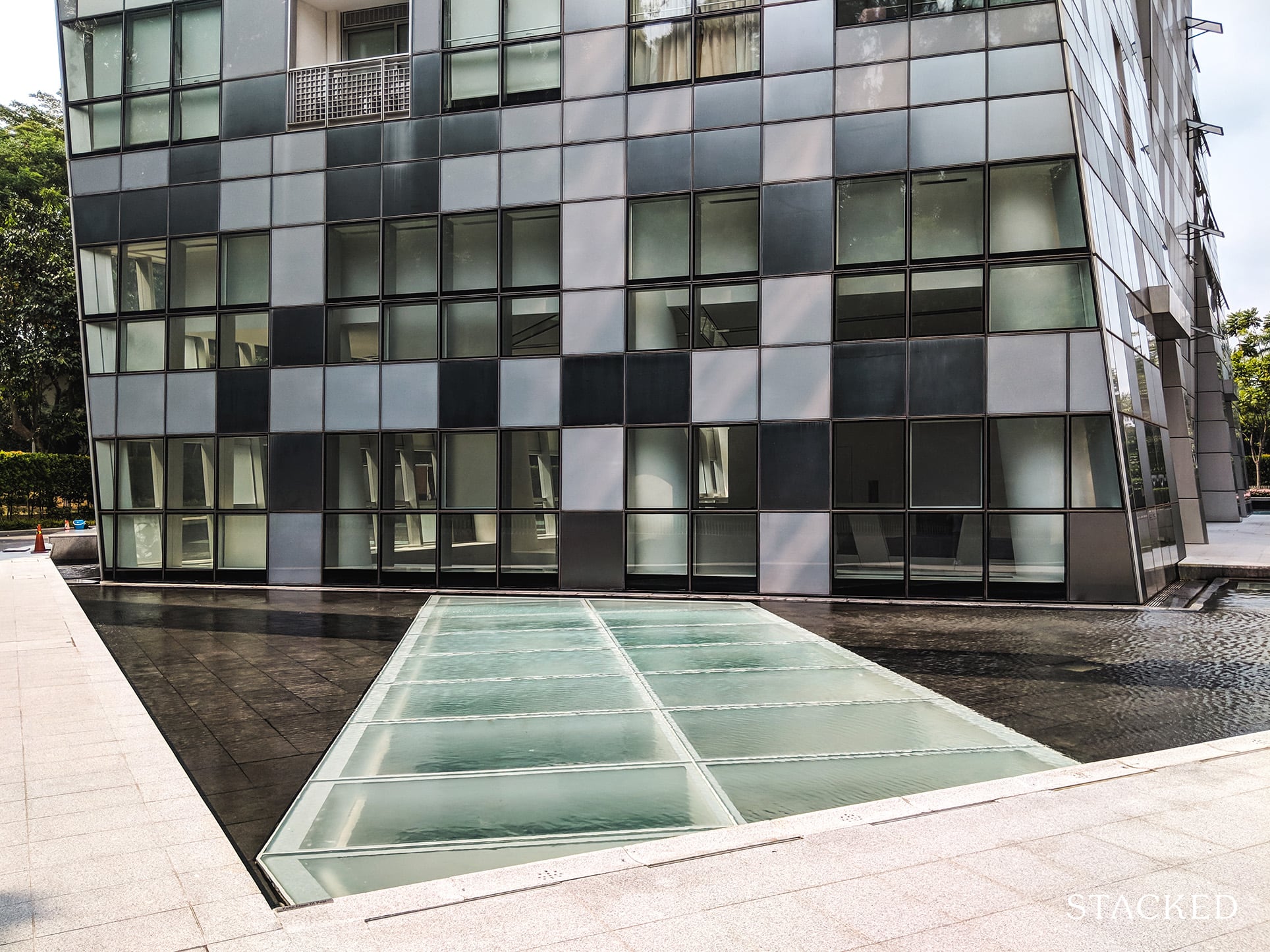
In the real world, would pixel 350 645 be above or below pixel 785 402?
below

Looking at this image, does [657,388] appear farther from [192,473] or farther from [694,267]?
[192,473]

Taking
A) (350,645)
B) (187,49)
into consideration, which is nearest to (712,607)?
(350,645)

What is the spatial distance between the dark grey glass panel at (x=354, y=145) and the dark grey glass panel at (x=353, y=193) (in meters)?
0.17

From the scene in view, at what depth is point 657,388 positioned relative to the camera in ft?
59.5

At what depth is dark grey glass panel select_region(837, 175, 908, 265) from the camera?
17.0m

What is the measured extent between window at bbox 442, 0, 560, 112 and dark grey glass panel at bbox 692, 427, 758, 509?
7.71 metres

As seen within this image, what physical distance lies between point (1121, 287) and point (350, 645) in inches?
628

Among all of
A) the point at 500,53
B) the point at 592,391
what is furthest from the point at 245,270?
the point at 592,391

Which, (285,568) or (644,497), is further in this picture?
(285,568)

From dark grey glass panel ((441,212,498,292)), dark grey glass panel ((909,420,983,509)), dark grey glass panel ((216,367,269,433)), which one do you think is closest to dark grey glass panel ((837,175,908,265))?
dark grey glass panel ((909,420,983,509))

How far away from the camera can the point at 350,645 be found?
12953 millimetres

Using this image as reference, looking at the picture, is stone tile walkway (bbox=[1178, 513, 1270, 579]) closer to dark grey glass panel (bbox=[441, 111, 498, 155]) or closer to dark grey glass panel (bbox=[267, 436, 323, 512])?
dark grey glass panel (bbox=[441, 111, 498, 155])

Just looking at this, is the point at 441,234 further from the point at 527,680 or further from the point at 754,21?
the point at 527,680

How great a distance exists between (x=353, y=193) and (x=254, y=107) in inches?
123
